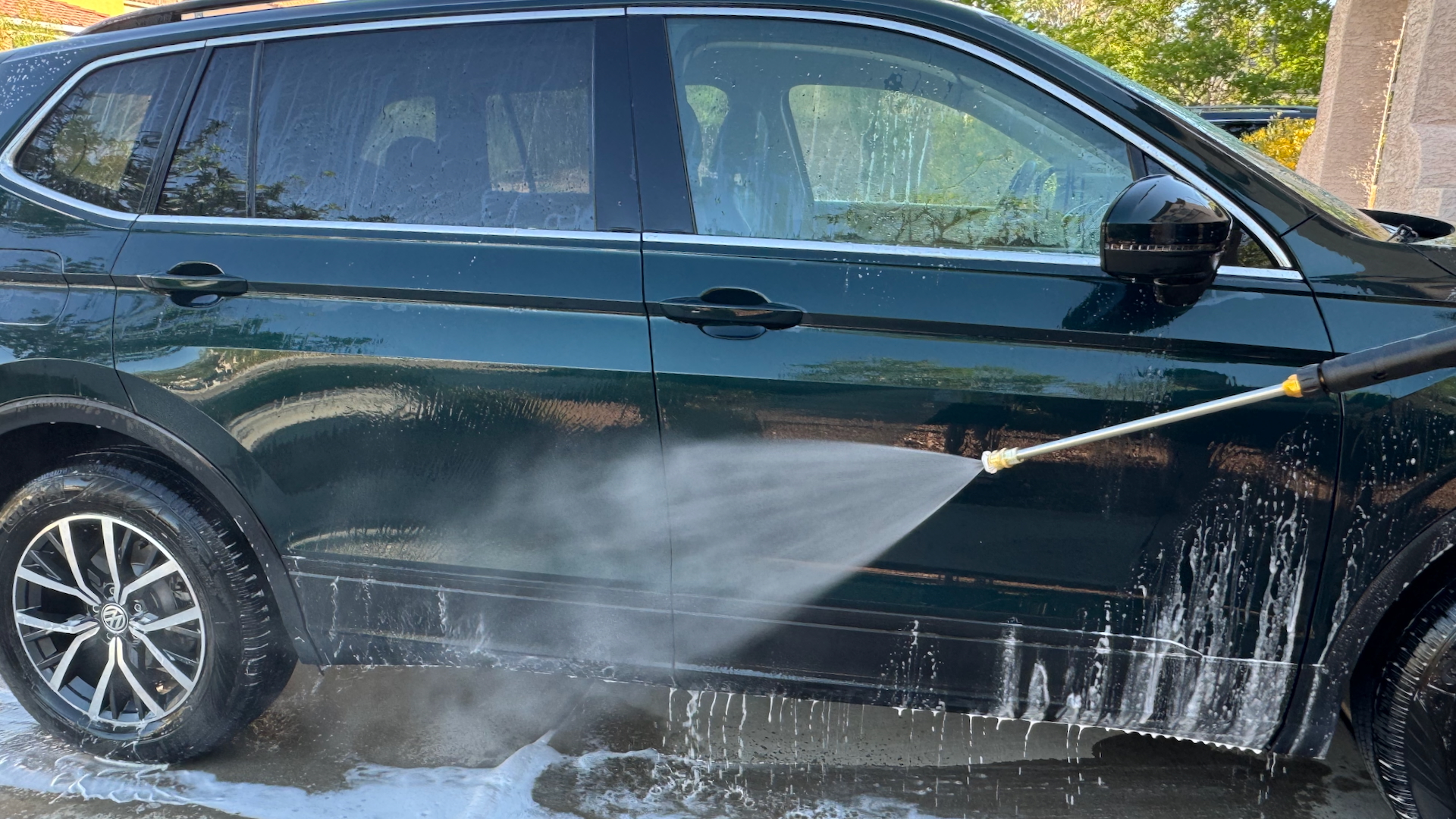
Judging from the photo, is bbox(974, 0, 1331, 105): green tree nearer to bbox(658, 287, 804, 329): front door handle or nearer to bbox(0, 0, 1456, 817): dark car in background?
bbox(0, 0, 1456, 817): dark car in background

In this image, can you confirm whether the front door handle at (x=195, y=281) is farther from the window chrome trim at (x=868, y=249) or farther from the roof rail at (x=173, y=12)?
the window chrome trim at (x=868, y=249)

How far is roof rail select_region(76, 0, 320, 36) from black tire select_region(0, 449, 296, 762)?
1.17m

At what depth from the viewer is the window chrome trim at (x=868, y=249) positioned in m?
2.21

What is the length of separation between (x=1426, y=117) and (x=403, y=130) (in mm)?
6278

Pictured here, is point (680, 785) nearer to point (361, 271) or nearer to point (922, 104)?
point (361, 271)

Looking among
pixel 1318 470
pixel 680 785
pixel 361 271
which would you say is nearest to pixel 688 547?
pixel 680 785

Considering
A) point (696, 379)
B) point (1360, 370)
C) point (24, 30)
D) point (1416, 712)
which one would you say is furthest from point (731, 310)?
point (24, 30)

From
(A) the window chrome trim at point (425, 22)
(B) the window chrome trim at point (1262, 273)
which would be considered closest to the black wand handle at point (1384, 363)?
(B) the window chrome trim at point (1262, 273)

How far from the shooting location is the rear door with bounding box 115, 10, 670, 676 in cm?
238

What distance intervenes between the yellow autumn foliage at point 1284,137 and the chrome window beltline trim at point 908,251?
23.9ft

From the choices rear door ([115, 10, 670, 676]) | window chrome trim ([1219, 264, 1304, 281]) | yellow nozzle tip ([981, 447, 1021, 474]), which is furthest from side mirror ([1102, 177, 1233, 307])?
rear door ([115, 10, 670, 676])

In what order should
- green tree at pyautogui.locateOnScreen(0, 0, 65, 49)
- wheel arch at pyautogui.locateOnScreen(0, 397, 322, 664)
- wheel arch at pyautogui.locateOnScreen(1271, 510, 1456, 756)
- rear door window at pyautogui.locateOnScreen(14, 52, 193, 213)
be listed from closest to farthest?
1. wheel arch at pyautogui.locateOnScreen(1271, 510, 1456, 756)
2. wheel arch at pyautogui.locateOnScreen(0, 397, 322, 664)
3. rear door window at pyautogui.locateOnScreen(14, 52, 193, 213)
4. green tree at pyautogui.locateOnScreen(0, 0, 65, 49)

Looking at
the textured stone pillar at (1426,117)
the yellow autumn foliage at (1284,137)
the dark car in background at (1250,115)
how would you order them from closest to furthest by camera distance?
the textured stone pillar at (1426,117) < the yellow autumn foliage at (1284,137) < the dark car in background at (1250,115)

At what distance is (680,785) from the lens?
8.99 ft
